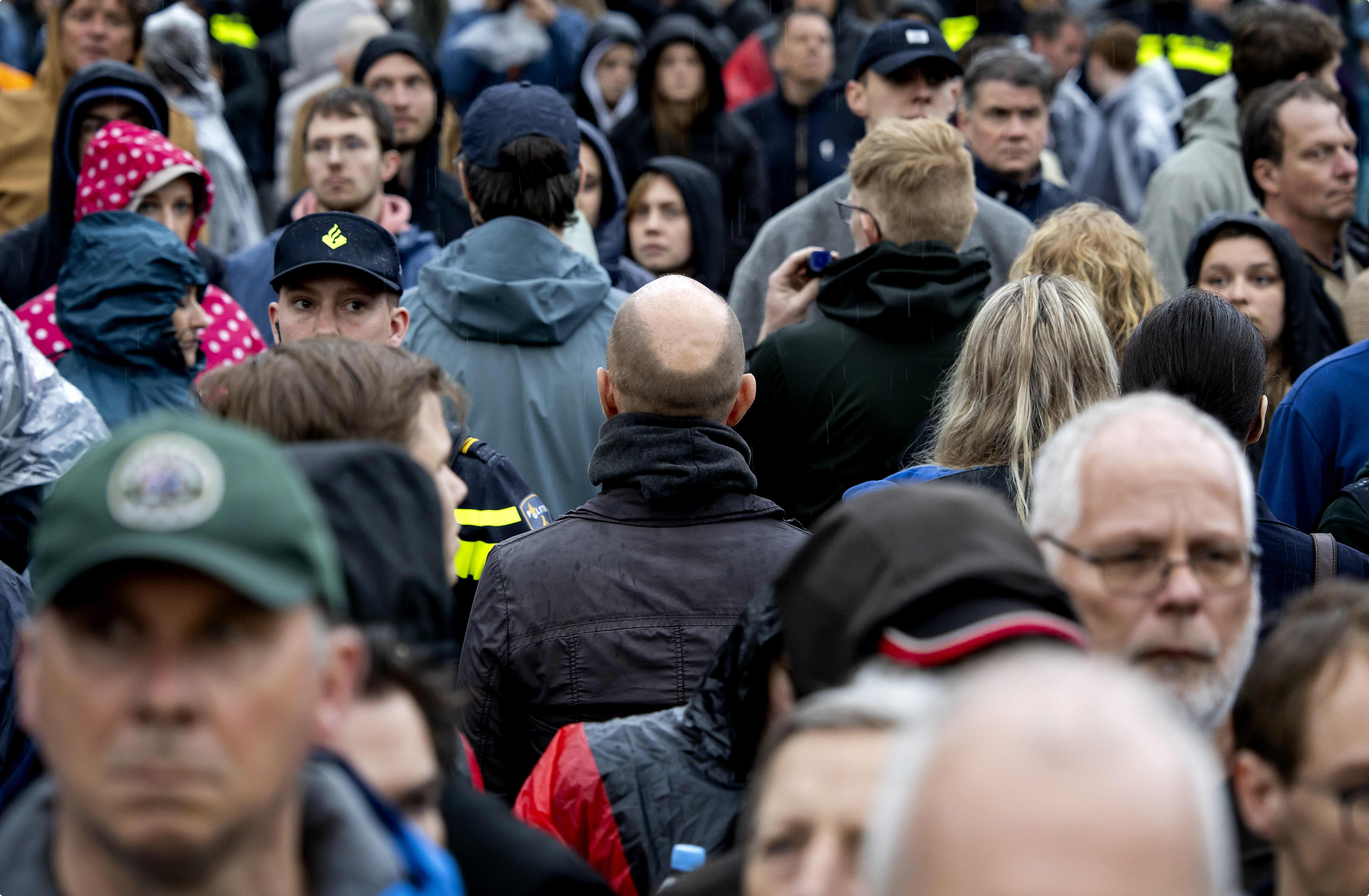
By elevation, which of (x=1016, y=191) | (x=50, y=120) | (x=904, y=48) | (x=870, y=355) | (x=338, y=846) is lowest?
(x=338, y=846)

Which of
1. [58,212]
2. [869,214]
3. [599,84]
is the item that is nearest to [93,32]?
[58,212]

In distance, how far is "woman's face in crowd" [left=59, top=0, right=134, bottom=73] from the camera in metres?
7.26

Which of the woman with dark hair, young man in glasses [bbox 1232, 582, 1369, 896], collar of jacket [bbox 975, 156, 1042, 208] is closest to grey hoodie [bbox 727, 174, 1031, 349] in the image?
the woman with dark hair

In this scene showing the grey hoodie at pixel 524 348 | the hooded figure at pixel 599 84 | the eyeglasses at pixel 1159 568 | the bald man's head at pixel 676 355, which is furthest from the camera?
the hooded figure at pixel 599 84

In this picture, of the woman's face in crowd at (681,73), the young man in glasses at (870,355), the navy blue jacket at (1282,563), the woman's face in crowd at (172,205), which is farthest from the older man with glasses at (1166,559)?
the woman's face in crowd at (681,73)

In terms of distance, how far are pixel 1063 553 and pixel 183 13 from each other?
6994 millimetres

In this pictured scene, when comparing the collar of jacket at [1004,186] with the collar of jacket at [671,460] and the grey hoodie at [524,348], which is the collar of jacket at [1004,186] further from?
the collar of jacket at [671,460]

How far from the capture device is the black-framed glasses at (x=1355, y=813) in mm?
2152

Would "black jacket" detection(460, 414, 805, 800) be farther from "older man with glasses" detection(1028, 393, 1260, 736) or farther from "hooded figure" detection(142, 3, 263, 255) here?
"hooded figure" detection(142, 3, 263, 255)

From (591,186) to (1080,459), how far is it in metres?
4.95

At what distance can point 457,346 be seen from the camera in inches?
193

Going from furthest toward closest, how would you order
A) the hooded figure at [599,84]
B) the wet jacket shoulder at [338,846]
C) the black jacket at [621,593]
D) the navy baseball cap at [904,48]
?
the hooded figure at [599,84] → the navy baseball cap at [904,48] → the black jacket at [621,593] → the wet jacket shoulder at [338,846]

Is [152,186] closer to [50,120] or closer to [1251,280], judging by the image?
[50,120]

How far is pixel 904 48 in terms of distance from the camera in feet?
21.5
